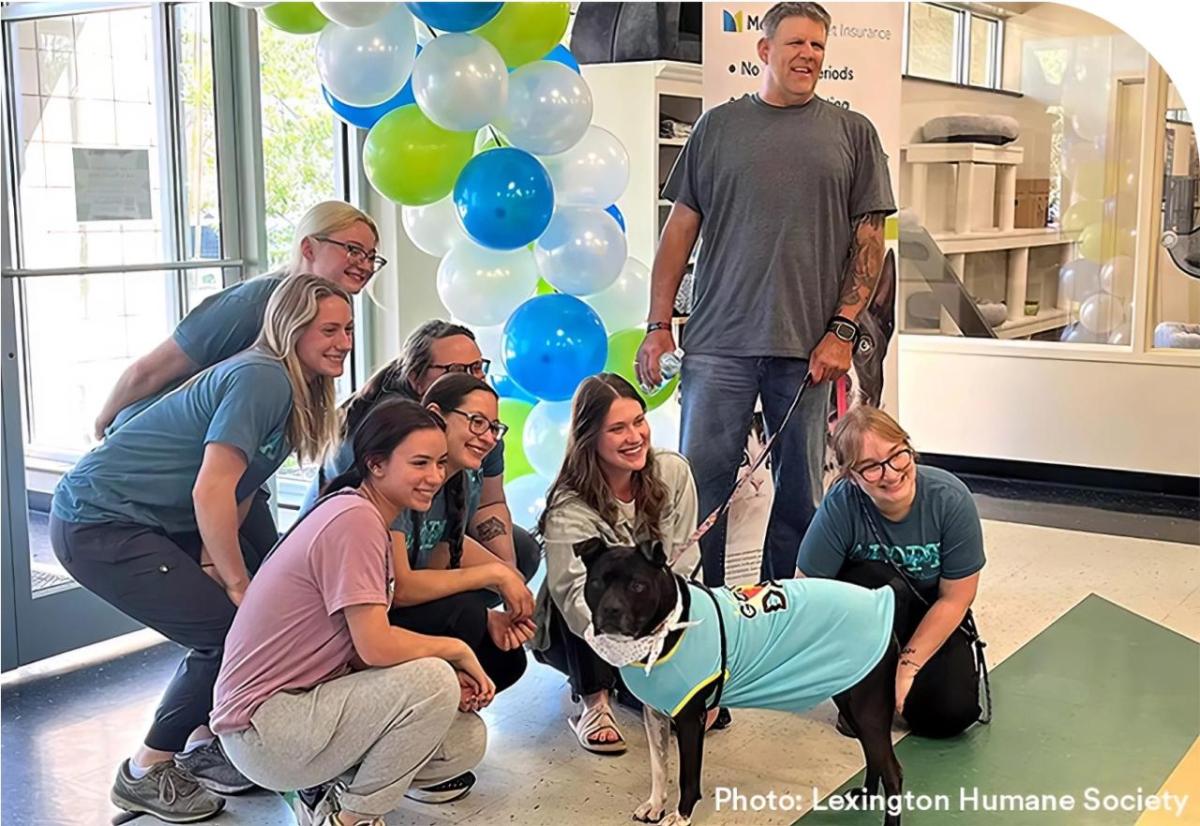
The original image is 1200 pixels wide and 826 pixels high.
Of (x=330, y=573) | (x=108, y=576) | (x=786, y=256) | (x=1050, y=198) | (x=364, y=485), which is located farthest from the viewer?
(x=1050, y=198)

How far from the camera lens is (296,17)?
118 inches

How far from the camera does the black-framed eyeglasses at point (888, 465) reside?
241 cm

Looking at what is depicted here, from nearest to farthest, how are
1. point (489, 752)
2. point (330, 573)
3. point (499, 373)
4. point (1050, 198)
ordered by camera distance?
point (330, 573) < point (489, 752) < point (499, 373) < point (1050, 198)

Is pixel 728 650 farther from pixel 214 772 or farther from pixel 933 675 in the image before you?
pixel 214 772

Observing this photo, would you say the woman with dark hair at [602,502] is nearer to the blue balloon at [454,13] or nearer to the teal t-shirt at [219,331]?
the teal t-shirt at [219,331]

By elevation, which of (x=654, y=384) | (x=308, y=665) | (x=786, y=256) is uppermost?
(x=786, y=256)

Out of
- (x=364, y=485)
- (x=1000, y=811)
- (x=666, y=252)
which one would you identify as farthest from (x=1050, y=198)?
(x=364, y=485)

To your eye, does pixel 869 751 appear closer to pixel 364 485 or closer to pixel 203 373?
pixel 364 485

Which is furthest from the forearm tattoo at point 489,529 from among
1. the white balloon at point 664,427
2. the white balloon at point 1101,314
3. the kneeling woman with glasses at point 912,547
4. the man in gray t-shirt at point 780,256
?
the white balloon at point 1101,314

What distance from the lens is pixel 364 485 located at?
2.17m

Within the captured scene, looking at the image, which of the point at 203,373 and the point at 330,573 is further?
the point at 203,373

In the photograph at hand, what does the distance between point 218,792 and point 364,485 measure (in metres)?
0.77

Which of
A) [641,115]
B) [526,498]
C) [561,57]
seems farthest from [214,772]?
[641,115]

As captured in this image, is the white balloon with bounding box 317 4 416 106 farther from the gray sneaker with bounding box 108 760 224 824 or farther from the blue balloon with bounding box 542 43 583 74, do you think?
the gray sneaker with bounding box 108 760 224 824
